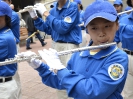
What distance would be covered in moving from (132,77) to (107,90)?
1879mm

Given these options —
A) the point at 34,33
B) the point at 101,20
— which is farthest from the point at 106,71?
the point at 34,33

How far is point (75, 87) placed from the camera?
1.42m

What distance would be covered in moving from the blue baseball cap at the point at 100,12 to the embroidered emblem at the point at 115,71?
11.0 inches

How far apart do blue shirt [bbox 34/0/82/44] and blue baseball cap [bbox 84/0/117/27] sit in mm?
1823

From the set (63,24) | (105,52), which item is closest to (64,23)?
(63,24)

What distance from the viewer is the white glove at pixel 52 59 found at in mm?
1444

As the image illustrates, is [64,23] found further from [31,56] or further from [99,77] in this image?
[99,77]

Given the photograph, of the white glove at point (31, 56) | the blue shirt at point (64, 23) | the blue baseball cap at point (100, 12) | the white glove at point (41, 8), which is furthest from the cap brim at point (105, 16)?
the white glove at point (41, 8)

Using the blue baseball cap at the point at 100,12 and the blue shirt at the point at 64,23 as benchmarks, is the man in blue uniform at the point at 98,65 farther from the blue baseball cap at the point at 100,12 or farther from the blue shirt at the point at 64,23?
the blue shirt at the point at 64,23

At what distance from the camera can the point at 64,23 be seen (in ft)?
11.0

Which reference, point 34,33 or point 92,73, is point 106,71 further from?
point 34,33

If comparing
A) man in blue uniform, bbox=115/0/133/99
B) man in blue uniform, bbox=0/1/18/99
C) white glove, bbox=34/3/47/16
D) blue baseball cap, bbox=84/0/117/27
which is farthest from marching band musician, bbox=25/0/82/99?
blue baseball cap, bbox=84/0/117/27

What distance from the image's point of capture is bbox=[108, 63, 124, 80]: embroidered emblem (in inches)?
55.3

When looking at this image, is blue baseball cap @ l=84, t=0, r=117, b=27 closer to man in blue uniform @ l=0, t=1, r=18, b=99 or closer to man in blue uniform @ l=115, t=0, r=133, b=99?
man in blue uniform @ l=0, t=1, r=18, b=99
